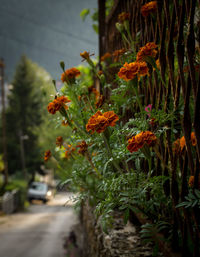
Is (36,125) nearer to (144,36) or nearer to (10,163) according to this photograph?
(10,163)

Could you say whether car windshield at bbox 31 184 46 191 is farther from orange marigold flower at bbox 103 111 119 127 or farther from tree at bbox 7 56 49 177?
orange marigold flower at bbox 103 111 119 127

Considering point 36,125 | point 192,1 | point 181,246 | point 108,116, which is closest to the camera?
point 192,1

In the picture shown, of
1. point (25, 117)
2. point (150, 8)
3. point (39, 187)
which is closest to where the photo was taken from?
point (150, 8)

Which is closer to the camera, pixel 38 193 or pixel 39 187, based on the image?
pixel 38 193

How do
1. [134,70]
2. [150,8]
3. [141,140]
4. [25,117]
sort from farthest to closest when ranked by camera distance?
[25,117] < [150,8] < [134,70] < [141,140]

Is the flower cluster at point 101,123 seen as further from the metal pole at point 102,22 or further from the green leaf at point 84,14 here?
the green leaf at point 84,14

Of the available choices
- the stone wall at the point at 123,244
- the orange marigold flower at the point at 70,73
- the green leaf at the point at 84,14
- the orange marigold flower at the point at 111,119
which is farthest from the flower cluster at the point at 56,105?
the green leaf at the point at 84,14

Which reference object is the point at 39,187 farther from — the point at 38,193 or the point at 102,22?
Answer: the point at 102,22

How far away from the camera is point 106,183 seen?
1086 millimetres

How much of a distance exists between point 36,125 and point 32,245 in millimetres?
22769

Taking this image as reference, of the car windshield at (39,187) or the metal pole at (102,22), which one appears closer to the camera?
the metal pole at (102,22)

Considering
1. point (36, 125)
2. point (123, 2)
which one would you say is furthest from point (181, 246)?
point (36, 125)

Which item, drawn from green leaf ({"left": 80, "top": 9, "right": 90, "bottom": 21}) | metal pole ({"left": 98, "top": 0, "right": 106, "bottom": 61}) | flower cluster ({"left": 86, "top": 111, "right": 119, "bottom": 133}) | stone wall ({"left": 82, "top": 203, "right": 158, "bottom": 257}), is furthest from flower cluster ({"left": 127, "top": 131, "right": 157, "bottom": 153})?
green leaf ({"left": 80, "top": 9, "right": 90, "bottom": 21})

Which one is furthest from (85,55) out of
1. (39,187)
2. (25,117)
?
(25,117)
